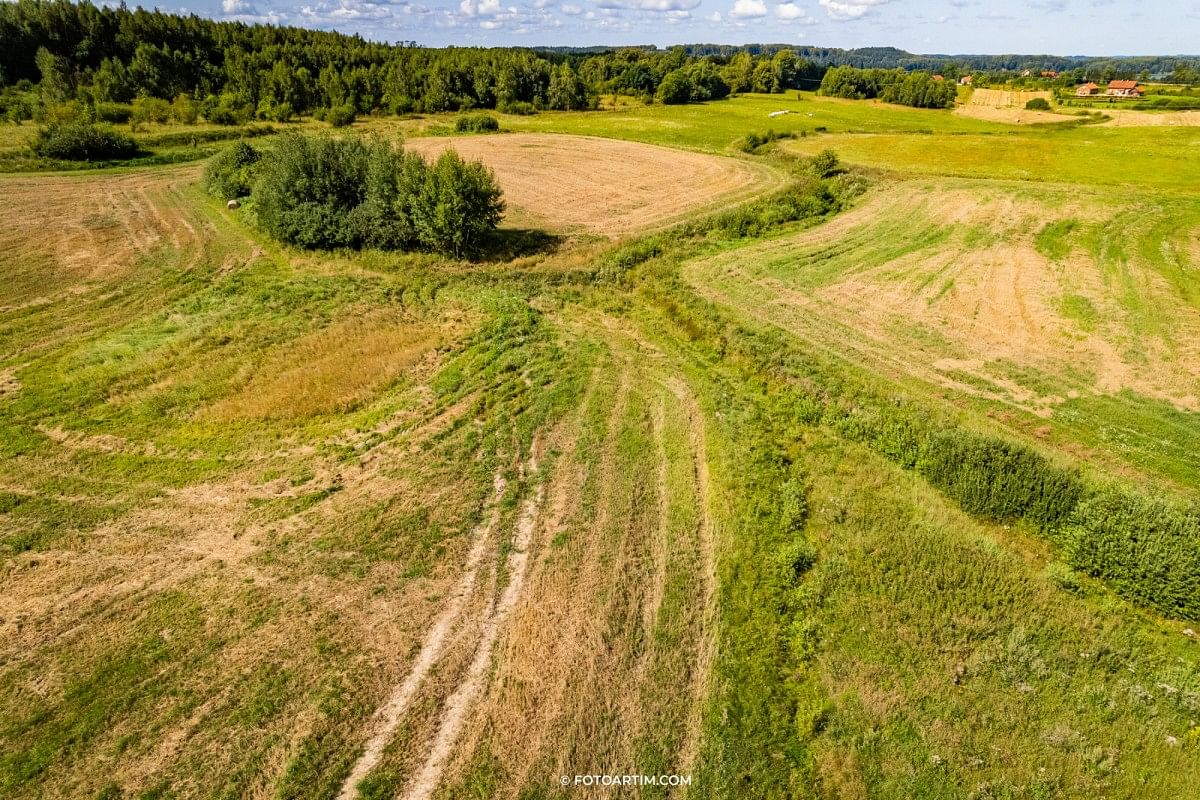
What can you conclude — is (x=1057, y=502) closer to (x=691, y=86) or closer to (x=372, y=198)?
(x=372, y=198)

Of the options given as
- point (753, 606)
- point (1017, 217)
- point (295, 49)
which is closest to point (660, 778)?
point (753, 606)

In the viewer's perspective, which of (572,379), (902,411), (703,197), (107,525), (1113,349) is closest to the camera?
(107,525)

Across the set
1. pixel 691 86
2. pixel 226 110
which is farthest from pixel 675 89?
pixel 226 110

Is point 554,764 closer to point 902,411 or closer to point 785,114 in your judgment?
point 902,411

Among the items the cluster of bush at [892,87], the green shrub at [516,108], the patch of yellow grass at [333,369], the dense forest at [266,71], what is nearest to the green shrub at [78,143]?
the dense forest at [266,71]

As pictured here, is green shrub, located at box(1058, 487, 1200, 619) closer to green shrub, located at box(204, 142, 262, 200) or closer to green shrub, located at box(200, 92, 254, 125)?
green shrub, located at box(204, 142, 262, 200)
